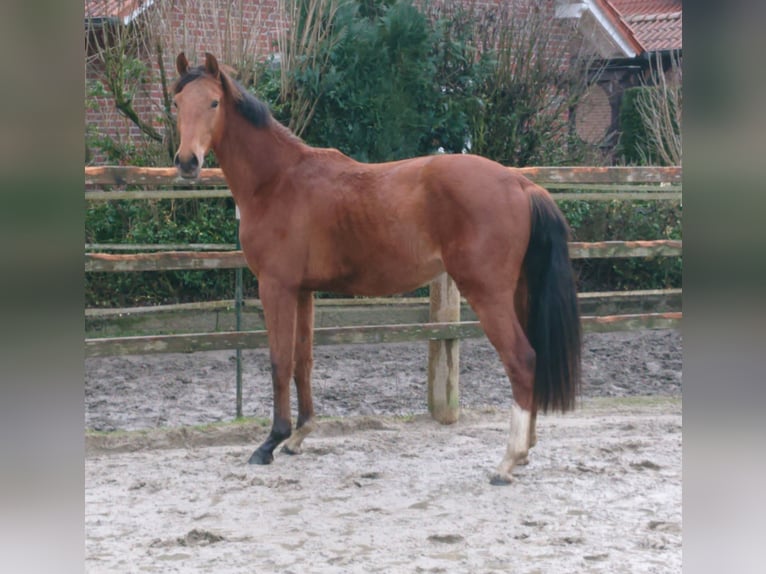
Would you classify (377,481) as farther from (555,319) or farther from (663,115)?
(663,115)

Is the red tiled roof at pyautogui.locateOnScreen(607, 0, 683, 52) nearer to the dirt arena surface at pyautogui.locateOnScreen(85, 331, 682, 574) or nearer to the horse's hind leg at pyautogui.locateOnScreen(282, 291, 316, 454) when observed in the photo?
the dirt arena surface at pyautogui.locateOnScreen(85, 331, 682, 574)

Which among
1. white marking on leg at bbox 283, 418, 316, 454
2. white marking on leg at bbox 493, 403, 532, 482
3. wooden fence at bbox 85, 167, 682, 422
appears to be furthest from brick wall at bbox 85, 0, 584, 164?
white marking on leg at bbox 493, 403, 532, 482

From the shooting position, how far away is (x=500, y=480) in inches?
156

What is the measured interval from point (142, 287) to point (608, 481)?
5195 millimetres

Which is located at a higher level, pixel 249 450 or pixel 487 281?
pixel 487 281

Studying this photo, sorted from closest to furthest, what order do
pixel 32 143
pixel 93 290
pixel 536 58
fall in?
pixel 32 143 < pixel 93 290 < pixel 536 58

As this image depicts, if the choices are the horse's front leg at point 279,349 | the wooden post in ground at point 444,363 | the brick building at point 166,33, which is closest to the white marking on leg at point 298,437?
the horse's front leg at point 279,349

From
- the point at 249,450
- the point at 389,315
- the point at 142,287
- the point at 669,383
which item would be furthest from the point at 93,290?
the point at 669,383

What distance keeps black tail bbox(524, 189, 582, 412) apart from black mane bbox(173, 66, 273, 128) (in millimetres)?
1545

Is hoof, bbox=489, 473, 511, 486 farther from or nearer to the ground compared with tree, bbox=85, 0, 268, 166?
nearer to the ground

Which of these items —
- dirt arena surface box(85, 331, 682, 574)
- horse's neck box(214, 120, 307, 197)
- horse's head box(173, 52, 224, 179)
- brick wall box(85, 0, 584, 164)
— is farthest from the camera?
brick wall box(85, 0, 584, 164)

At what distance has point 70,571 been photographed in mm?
534

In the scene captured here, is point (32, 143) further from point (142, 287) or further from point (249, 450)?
point (142, 287)

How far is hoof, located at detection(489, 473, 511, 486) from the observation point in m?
3.95
